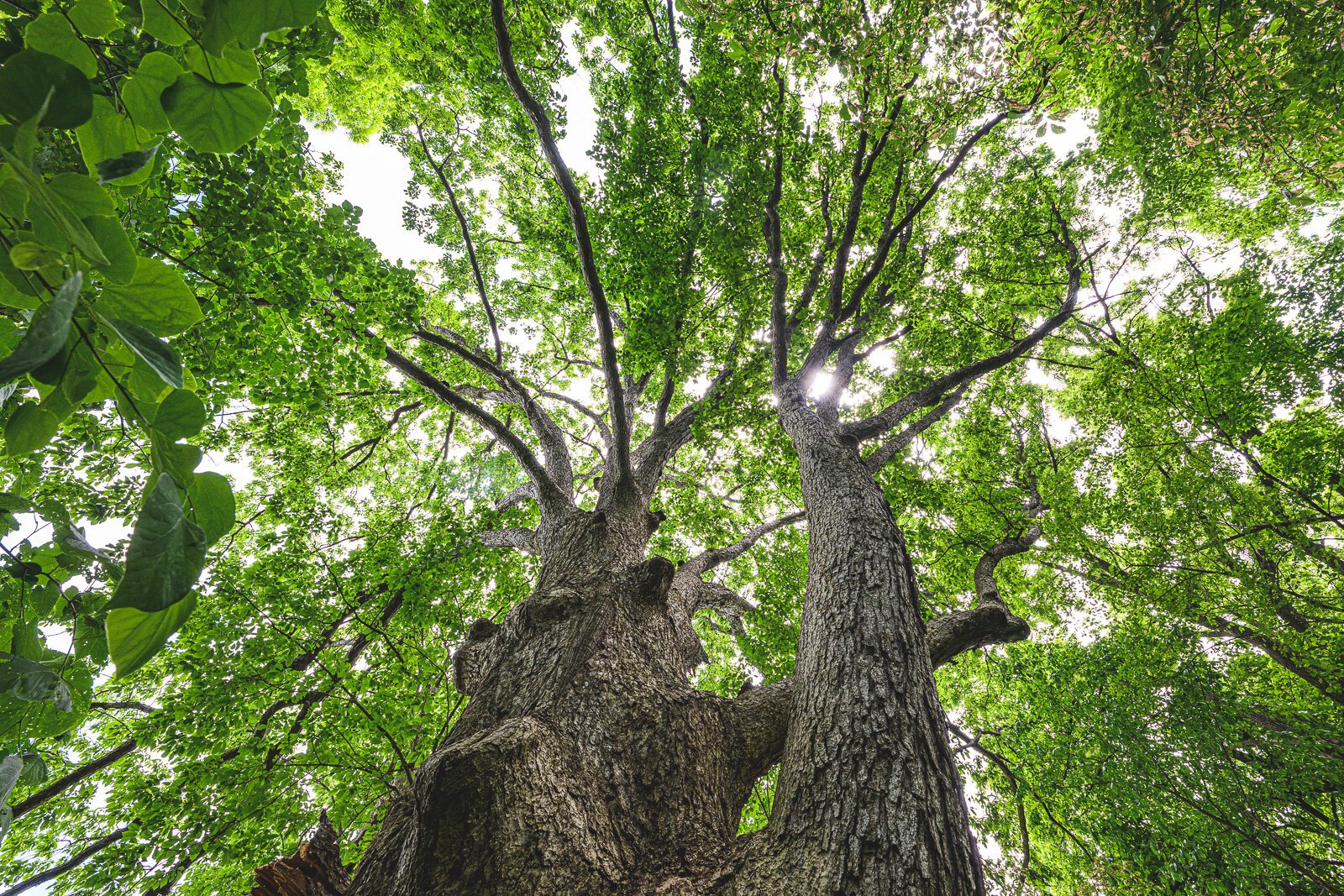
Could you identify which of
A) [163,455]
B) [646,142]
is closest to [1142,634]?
[646,142]

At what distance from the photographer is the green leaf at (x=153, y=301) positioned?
541 millimetres

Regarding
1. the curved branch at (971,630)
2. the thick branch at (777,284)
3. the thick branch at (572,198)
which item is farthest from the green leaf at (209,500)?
the thick branch at (777,284)

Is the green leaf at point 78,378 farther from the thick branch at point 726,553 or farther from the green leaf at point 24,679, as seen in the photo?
the thick branch at point 726,553

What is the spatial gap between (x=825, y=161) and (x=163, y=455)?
281 inches

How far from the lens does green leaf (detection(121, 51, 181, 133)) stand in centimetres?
55

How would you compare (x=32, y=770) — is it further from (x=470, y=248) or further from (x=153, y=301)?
(x=470, y=248)

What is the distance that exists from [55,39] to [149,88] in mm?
70

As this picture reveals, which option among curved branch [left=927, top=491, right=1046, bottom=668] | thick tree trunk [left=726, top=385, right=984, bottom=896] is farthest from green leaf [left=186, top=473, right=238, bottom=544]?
curved branch [left=927, top=491, right=1046, bottom=668]

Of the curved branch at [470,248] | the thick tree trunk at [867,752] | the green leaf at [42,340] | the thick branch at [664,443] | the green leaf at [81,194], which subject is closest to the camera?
the green leaf at [42,340]

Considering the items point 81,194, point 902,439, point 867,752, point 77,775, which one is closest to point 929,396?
point 902,439

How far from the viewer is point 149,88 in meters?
0.57

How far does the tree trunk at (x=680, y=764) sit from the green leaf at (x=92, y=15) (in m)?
2.00

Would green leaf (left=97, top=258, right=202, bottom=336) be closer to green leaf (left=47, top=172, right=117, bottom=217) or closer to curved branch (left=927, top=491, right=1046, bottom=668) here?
green leaf (left=47, top=172, right=117, bottom=217)

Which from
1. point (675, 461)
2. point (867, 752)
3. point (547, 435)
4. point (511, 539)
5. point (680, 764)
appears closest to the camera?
point (867, 752)
